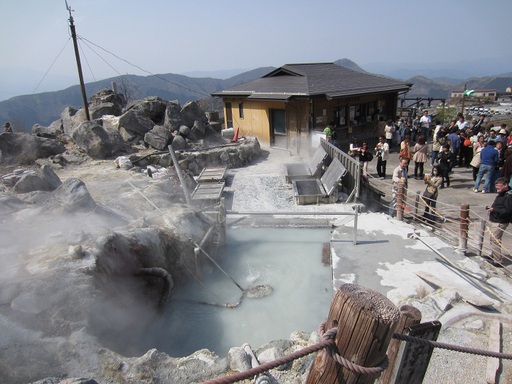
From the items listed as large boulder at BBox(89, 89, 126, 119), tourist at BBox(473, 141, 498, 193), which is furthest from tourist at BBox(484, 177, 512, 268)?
large boulder at BBox(89, 89, 126, 119)

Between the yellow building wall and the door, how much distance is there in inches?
9.1

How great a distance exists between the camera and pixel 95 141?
1494 centimetres

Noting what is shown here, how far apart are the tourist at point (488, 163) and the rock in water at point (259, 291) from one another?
8.94 m

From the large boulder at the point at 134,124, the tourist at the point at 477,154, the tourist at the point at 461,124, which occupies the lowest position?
the tourist at the point at 477,154

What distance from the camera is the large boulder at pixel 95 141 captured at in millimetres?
14938

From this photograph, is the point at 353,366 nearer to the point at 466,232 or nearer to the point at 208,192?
the point at 466,232

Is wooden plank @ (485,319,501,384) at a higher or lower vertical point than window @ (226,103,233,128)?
lower

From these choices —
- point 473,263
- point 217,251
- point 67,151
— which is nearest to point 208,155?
point 67,151

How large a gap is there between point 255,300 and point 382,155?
913 centimetres

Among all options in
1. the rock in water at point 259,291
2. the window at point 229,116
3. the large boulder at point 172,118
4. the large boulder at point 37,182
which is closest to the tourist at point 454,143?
the rock in water at point 259,291

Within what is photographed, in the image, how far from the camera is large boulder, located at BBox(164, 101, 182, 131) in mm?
18578

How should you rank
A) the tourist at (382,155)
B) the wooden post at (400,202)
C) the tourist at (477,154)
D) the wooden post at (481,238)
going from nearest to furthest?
the wooden post at (481,238), the wooden post at (400,202), the tourist at (477,154), the tourist at (382,155)

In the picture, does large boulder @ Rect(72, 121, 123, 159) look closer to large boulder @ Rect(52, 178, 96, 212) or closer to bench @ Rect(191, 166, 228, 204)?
bench @ Rect(191, 166, 228, 204)

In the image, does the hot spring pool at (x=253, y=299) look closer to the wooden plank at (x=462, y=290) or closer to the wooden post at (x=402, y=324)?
the wooden plank at (x=462, y=290)
